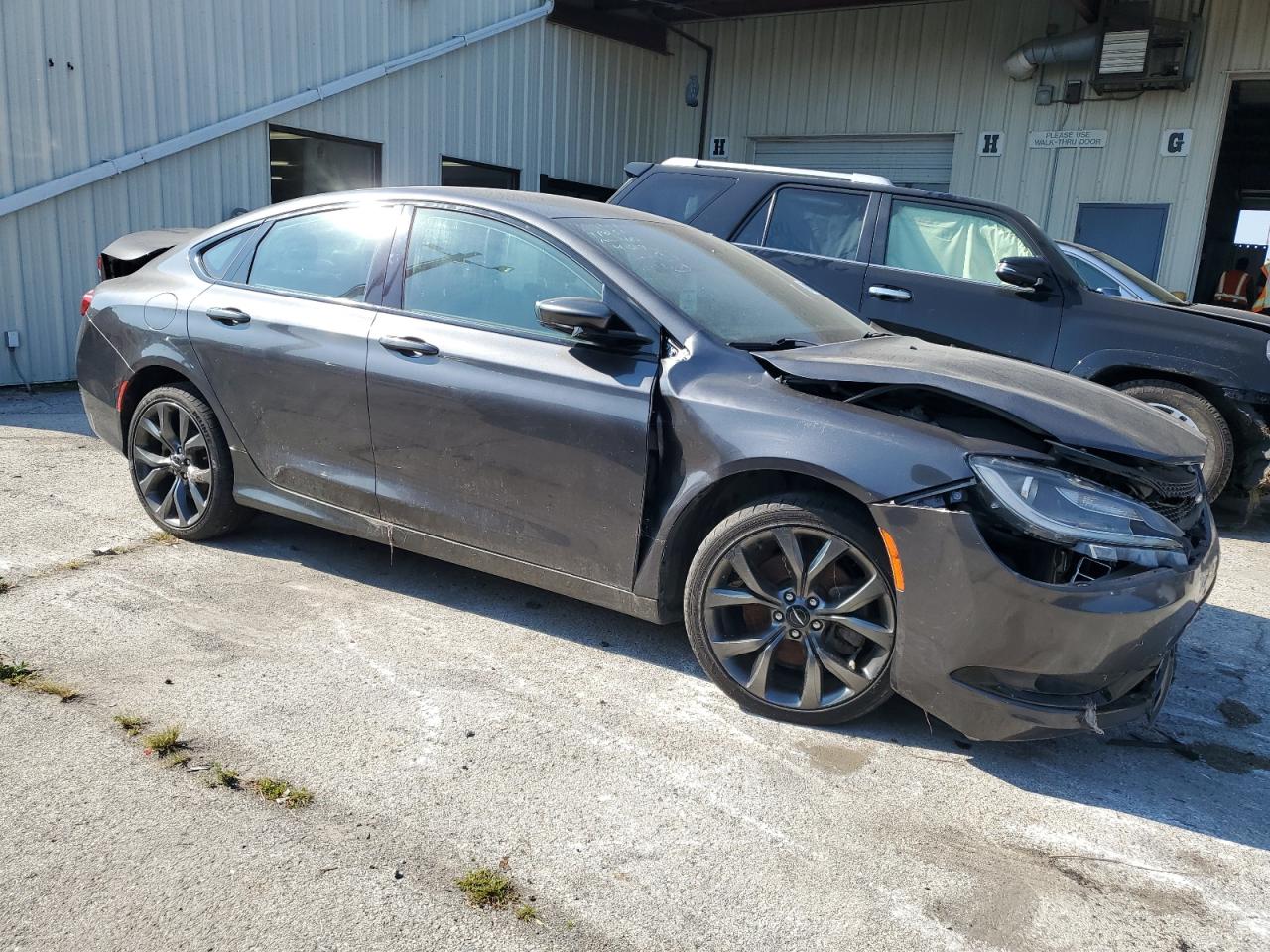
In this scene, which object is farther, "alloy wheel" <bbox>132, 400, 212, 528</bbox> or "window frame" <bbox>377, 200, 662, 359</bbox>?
"alloy wheel" <bbox>132, 400, 212, 528</bbox>

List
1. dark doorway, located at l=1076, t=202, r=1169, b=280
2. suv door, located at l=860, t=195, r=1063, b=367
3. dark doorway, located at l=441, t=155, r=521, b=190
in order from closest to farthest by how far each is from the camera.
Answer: suv door, located at l=860, t=195, r=1063, b=367 < dark doorway, located at l=1076, t=202, r=1169, b=280 < dark doorway, located at l=441, t=155, r=521, b=190

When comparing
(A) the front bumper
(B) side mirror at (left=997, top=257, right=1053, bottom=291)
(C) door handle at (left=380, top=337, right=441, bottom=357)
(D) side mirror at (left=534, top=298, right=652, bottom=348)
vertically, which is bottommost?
(A) the front bumper

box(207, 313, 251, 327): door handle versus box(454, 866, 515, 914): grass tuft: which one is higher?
box(207, 313, 251, 327): door handle

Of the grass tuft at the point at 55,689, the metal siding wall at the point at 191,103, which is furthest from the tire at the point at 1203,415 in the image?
the metal siding wall at the point at 191,103

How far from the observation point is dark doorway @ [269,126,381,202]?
1018cm

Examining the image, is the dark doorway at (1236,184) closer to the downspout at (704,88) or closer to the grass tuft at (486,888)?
the downspout at (704,88)

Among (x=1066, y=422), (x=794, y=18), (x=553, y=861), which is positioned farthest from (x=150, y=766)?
(x=794, y=18)

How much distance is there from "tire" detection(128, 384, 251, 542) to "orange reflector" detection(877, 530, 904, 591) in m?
2.93

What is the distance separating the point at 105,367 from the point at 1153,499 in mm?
4476

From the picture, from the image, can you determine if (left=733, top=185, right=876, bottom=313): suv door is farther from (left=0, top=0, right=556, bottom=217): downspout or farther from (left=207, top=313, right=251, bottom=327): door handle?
(left=0, top=0, right=556, bottom=217): downspout

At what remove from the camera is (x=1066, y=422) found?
117 inches

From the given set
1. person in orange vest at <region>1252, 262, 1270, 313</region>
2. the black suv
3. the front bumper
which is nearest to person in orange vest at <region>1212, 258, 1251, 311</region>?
person in orange vest at <region>1252, 262, 1270, 313</region>

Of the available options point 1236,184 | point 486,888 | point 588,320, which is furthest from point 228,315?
point 1236,184

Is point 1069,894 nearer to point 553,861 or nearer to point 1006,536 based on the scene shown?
point 1006,536
